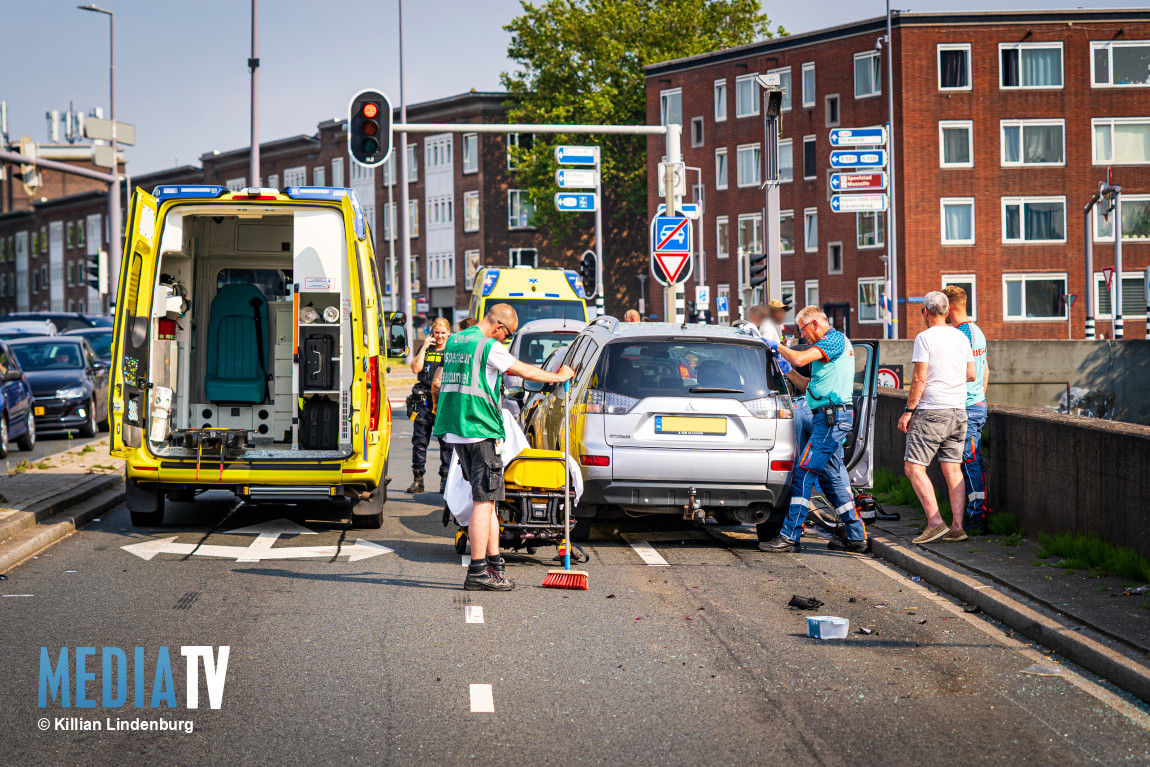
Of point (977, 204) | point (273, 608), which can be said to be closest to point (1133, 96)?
point (977, 204)

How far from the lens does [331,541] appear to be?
10469mm

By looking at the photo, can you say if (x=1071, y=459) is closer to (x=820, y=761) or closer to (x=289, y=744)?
(x=820, y=761)

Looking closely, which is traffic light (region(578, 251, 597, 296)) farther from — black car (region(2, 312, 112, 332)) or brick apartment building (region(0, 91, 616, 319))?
brick apartment building (region(0, 91, 616, 319))

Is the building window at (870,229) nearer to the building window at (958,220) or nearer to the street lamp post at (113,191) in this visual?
the building window at (958,220)

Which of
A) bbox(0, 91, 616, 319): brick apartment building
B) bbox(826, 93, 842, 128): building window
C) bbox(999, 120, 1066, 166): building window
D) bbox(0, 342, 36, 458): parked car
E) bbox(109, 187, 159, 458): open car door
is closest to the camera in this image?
bbox(109, 187, 159, 458): open car door

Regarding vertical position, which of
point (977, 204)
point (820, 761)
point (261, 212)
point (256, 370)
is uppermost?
point (977, 204)

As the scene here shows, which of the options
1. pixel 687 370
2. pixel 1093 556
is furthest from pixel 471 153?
pixel 1093 556

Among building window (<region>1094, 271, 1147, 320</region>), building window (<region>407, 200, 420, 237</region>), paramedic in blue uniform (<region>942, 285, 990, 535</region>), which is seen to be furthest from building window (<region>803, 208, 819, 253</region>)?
paramedic in blue uniform (<region>942, 285, 990, 535</region>)

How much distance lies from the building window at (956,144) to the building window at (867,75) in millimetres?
3004

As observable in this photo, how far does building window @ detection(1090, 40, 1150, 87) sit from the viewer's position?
48.8 meters

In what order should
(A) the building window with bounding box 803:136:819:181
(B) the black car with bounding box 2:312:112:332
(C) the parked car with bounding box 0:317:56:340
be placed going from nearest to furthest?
(C) the parked car with bounding box 0:317:56:340, (B) the black car with bounding box 2:312:112:332, (A) the building window with bounding box 803:136:819:181

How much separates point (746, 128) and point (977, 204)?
1088cm

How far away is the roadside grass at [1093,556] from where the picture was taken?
773 centimetres

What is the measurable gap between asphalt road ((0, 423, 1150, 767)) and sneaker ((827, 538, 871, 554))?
7.7 inches
